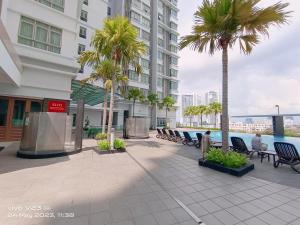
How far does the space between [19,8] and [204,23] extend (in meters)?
12.1

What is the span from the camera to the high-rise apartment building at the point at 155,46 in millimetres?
37844

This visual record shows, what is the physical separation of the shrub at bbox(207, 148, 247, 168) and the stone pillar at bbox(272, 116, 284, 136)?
21.9 metres

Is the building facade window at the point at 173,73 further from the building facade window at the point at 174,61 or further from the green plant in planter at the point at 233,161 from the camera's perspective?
the green plant in planter at the point at 233,161

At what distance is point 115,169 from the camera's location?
6.48m

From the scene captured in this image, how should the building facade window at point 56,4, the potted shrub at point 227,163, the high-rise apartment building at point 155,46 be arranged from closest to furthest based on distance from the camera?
the potted shrub at point 227,163 < the building facade window at point 56,4 < the high-rise apartment building at point 155,46

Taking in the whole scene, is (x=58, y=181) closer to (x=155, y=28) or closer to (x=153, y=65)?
(x=153, y=65)

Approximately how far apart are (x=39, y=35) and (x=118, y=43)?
6.49m

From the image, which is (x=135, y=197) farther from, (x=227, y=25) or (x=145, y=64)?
(x=145, y=64)

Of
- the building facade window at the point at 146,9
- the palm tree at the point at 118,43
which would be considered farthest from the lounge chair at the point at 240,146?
the building facade window at the point at 146,9

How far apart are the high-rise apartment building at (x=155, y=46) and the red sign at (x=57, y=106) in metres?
22.0

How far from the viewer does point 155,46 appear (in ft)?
139

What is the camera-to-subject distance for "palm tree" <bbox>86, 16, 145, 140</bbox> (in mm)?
9992

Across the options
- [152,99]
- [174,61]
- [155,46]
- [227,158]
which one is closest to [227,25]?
[227,158]

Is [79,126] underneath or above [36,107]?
underneath
